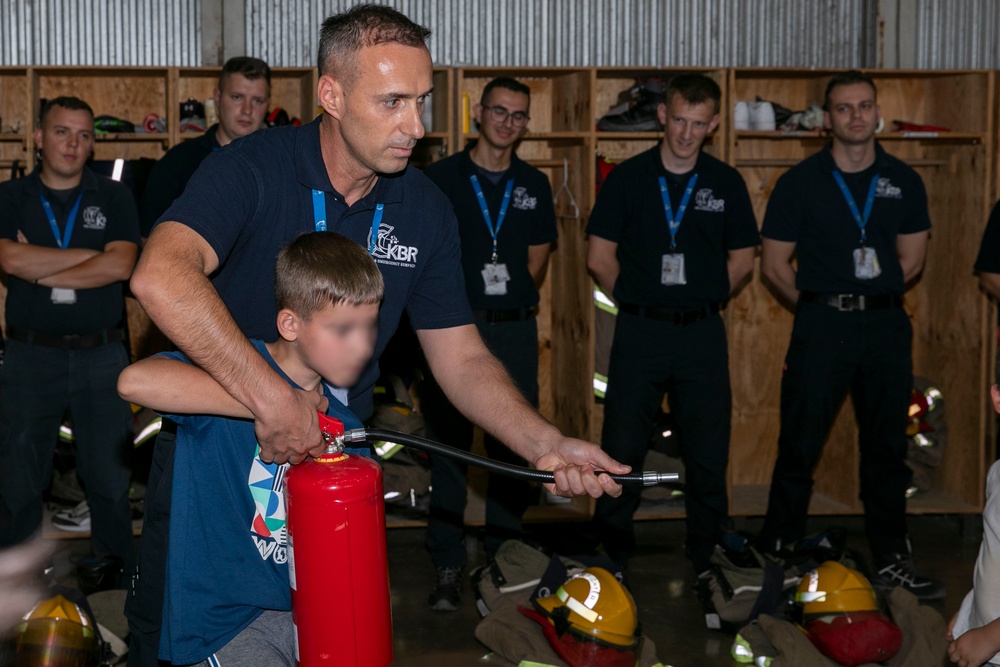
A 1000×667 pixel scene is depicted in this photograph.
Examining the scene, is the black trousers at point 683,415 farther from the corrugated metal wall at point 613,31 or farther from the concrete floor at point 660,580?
the corrugated metal wall at point 613,31

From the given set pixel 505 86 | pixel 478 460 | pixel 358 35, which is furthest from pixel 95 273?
pixel 478 460

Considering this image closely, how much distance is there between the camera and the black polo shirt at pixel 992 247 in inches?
195

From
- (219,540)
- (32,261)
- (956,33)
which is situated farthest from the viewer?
(956,33)

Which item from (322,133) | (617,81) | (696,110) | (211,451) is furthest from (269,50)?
(211,451)

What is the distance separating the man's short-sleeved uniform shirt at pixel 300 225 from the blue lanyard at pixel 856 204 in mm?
3002

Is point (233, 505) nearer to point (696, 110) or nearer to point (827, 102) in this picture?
point (696, 110)

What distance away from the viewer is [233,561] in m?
2.04

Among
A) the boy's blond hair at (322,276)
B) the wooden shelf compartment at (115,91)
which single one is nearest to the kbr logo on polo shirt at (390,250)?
the boy's blond hair at (322,276)

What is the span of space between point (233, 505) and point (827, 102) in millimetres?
3964

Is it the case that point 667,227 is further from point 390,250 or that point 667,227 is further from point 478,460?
point 478,460

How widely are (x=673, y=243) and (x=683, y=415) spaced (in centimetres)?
78

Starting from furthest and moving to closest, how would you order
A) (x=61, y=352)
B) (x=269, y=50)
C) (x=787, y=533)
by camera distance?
(x=269, y=50) → (x=787, y=533) → (x=61, y=352)

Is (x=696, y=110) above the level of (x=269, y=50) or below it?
below

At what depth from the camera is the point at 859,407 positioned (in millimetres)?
5090
